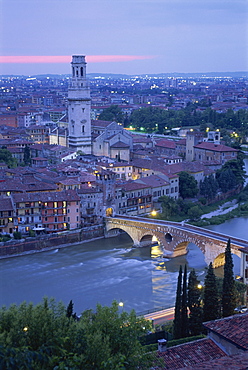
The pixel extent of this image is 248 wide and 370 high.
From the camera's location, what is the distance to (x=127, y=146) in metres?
19.1

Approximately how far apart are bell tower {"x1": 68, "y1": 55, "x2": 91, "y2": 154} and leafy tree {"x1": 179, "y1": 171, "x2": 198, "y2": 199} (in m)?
5.03

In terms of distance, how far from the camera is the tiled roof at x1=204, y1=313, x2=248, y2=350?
5.14 m

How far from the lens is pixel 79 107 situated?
64.6 feet

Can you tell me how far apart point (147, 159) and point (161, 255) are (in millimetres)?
6655

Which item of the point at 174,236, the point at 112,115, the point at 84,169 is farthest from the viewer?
the point at 112,115

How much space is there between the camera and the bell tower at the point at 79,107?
19.6m

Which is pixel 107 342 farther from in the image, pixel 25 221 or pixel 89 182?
pixel 89 182

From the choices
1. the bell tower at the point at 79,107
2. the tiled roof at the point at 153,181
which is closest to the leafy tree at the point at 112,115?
the bell tower at the point at 79,107

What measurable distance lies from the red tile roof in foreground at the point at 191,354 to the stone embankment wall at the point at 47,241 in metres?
6.49

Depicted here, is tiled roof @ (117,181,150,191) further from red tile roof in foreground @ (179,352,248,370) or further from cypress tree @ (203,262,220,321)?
red tile roof in foreground @ (179,352,248,370)

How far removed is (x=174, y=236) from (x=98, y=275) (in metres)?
1.87

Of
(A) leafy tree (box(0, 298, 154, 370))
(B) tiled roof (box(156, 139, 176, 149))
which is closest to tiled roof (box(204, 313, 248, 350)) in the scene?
(A) leafy tree (box(0, 298, 154, 370))

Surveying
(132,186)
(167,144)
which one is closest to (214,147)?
(167,144)

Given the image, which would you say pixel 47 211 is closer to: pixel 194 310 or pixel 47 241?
pixel 47 241
